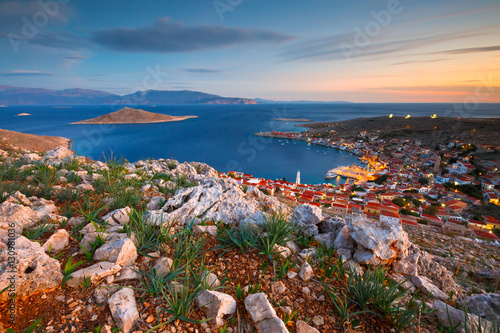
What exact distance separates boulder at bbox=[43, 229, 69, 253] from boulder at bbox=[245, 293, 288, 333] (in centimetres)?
255

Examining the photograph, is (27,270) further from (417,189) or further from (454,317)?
(417,189)

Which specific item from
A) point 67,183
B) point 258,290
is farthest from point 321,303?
point 67,183

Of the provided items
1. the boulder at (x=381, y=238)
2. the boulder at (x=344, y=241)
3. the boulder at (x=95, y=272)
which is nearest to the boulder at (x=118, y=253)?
the boulder at (x=95, y=272)

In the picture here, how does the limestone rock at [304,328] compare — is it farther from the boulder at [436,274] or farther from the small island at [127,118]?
the small island at [127,118]

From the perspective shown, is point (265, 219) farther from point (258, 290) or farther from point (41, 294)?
point (41, 294)

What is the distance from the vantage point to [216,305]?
2.09 m

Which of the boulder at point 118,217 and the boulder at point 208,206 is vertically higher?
the boulder at point 118,217

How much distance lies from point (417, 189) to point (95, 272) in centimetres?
4315

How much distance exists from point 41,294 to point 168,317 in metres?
1.30

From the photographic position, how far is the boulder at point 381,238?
3.45m

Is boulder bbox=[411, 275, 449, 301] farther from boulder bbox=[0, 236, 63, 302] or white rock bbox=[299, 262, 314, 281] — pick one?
boulder bbox=[0, 236, 63, 302]

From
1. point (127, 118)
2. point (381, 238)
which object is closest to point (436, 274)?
point (381, 238)

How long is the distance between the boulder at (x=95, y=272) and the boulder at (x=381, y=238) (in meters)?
3.53

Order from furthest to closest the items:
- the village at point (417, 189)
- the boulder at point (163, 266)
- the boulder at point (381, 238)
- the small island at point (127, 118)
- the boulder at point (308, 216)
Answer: the small island at point (127, 118) < the village at point (417, 189) < the boulder at point (308, 216) < the boulder at point (381, 238) < the boulder at point (163, 266)
